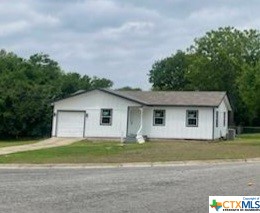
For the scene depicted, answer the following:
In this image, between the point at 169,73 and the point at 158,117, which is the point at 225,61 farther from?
the point at 158,117

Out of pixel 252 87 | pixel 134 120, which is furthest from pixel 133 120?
pixel 252 87

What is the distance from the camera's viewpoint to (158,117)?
41.1 meters

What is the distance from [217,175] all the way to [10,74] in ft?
125

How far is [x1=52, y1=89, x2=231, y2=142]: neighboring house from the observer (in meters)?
40.2

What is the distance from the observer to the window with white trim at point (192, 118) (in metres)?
40.2

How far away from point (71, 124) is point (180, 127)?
322 inches

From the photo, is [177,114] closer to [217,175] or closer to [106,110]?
[106,110]

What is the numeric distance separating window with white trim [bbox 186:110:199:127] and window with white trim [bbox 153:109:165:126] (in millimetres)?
1876

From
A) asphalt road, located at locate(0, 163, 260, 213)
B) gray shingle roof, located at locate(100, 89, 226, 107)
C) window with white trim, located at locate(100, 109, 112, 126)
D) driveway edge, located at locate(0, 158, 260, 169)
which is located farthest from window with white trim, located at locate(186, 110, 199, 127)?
asphalt road, located at locate(0, 163, 260, 213)

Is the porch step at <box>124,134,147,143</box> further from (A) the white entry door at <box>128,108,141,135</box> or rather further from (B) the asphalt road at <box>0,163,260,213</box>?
(B) the asphalt road at <box>0,163,260,213</box>

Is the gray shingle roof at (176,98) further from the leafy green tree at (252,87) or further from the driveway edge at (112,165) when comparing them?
the driveway edge at (112,165)

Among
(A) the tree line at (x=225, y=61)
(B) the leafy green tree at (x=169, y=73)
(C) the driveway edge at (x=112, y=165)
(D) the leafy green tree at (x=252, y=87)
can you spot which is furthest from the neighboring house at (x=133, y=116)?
(B) the leafy green tree at (x=169, y=73)

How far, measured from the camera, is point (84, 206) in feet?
36.0

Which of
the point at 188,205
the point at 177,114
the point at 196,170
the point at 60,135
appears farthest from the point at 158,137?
the point at 188,205
